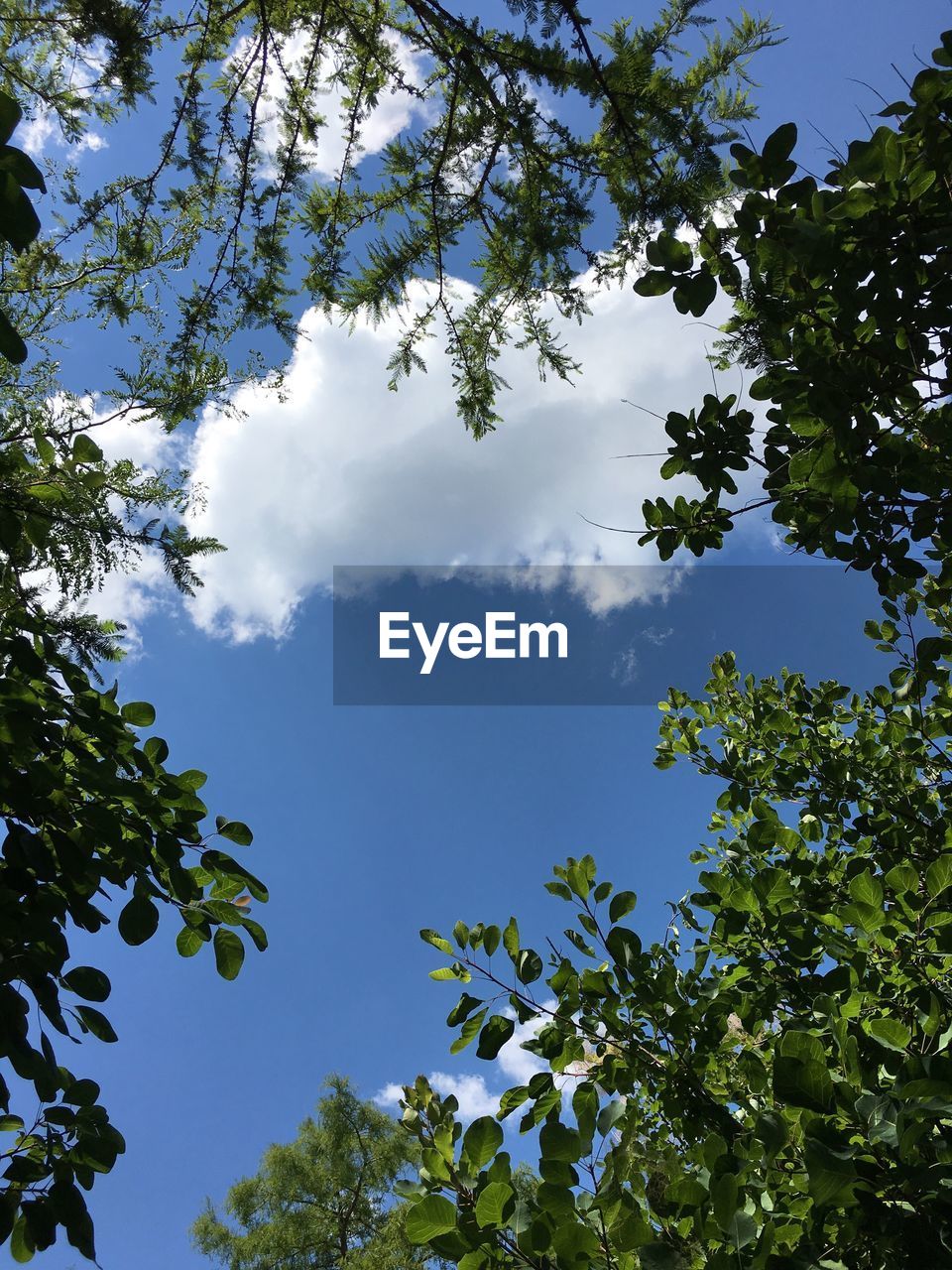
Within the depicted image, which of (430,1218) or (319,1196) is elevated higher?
(430,1218)

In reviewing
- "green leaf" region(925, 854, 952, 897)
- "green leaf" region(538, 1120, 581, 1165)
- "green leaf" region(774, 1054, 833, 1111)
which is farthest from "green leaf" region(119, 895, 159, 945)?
"green leaf" region(925, 854, 952, 897)

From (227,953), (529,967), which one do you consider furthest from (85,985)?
(529,967)

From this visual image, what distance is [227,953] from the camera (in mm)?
1258

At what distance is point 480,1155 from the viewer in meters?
1.04

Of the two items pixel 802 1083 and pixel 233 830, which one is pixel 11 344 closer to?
pixel 233 830

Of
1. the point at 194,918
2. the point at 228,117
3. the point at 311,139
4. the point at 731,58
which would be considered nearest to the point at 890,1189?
the point at 194,918

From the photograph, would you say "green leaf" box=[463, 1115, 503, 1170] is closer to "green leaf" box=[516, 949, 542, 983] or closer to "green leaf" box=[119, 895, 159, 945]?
"green leaf" box=[516, 949, 542, 983]

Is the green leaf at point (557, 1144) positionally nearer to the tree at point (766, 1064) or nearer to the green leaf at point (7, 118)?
the tree at point (766, 1064)

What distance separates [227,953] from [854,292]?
1.62 meters

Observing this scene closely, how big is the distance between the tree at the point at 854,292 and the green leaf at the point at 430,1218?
133 cm

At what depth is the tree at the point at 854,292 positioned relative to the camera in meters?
1.25

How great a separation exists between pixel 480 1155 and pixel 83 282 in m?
3.97

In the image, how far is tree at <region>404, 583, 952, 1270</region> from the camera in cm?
82

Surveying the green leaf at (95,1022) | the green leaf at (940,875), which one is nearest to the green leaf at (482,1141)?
the green leaf at (95,1022)
